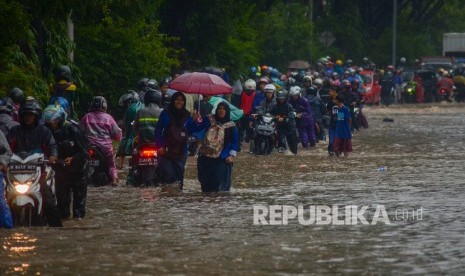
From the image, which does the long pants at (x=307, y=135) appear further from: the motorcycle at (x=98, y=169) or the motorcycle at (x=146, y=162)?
the motorcycle at (x=98, y=169)

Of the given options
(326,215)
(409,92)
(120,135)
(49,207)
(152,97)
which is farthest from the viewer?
(409,92)

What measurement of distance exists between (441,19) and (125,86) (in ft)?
227

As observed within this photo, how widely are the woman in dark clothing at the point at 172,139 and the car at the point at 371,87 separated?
37968mm

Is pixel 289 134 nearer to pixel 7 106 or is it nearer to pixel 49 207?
pixel 7 106

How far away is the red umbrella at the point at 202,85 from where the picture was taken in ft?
77.1

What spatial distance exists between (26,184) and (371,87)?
44.2 m

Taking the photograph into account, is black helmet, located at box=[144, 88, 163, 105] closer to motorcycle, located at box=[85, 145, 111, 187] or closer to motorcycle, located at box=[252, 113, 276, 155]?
motorcycle, located at box=[85, 145, 111, 187]

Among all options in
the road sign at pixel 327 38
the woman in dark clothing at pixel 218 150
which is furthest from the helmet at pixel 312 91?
the road sign at pixel 327 38

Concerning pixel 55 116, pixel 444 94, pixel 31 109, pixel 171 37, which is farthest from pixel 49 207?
pixel 444 94

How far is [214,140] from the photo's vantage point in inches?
776

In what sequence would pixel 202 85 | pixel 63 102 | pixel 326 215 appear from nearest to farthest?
1. pixel 326 215
2. pixel 63 102
3. pixel 202 85

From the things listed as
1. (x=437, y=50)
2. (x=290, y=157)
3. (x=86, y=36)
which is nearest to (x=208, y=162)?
(x=290, y=157)

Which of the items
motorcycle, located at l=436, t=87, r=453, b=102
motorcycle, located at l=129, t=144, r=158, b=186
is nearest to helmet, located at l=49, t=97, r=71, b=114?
motorcycle, located at l=129, t=144, r=158, b=186

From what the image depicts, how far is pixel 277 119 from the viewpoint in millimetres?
30094
